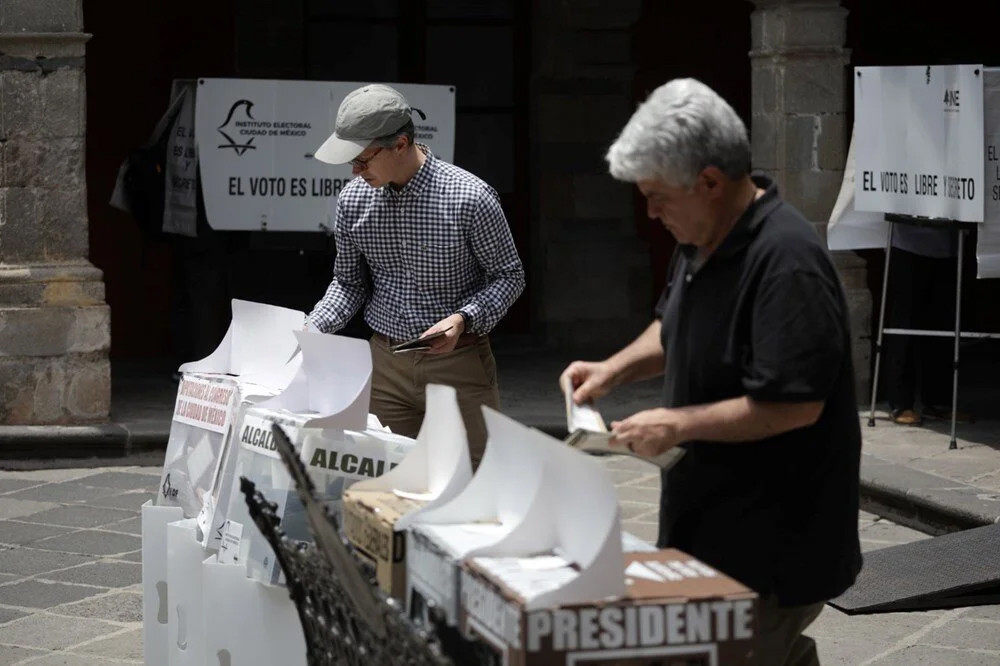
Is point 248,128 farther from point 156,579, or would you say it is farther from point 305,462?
point 305,462

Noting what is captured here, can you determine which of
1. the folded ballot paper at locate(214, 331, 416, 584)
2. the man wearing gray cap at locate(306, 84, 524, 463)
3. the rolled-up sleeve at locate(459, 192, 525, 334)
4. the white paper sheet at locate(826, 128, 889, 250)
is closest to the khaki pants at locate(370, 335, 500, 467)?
the man wearing gray cap at locate(306, 84, 524, 463)

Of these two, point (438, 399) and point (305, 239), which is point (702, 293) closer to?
point (438, 399)

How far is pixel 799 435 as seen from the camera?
2.84m

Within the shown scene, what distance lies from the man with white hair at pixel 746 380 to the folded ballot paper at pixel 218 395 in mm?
1403

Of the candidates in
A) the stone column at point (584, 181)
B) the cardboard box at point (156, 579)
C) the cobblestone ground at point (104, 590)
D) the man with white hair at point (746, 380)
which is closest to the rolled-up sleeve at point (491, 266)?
the cardboard box at point (156, 579)

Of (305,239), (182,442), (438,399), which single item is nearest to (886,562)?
(182,442)

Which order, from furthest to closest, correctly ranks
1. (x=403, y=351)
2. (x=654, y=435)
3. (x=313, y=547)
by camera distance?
(x=403, y=351) → (x=313, y=547) → (x=654, y=435)

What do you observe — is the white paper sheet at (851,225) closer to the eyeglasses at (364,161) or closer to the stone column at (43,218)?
the stone column at (43,218)

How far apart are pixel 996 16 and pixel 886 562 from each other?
6.12 meters

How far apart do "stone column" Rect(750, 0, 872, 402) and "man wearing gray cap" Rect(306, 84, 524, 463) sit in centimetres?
467

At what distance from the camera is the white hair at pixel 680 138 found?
8.82ft

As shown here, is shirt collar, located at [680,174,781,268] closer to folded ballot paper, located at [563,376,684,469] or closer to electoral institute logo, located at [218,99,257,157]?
folded ballot paper, located at [563,376,684,469]

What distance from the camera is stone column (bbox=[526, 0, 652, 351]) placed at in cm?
1155

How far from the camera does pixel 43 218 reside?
861cm
